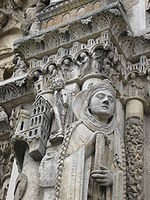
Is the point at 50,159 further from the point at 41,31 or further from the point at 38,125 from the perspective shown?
the point at 41,31

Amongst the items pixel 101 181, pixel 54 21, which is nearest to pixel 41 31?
pixel 54 21

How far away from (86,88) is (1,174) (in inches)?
78.1

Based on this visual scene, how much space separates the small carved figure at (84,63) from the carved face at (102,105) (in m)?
0.45

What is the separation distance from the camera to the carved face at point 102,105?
5.11 m

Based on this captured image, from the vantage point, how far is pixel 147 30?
6.00 meters

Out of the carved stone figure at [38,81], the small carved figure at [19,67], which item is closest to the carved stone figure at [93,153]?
the carved stone figure at [38,81]

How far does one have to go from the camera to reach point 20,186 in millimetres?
5180

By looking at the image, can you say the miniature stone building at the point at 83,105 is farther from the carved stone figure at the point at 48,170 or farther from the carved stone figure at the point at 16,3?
the carved stone figure at the point at 16,3

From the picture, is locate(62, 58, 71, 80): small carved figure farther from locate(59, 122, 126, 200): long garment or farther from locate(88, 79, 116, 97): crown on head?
locate(59, 122, 126, 200): long garment

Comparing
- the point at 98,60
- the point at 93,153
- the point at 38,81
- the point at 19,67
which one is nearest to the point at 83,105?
the point at 93,153

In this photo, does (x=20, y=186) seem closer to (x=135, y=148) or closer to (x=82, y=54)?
(x=135, y=148)

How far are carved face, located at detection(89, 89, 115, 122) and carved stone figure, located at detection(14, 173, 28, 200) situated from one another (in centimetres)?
84

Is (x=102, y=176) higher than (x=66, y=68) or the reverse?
the reverse

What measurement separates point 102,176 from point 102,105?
27.0 inches
